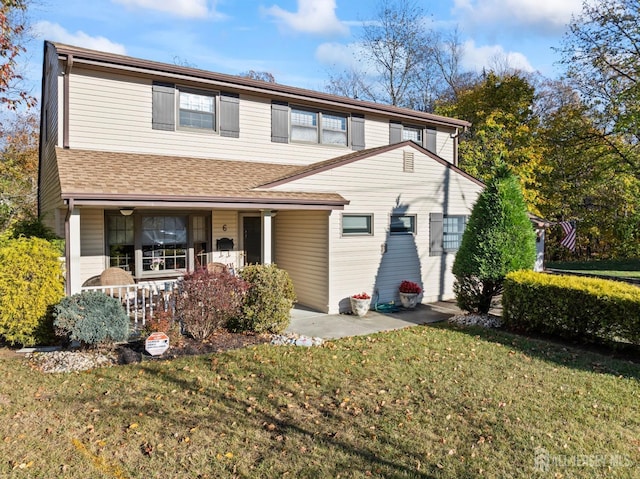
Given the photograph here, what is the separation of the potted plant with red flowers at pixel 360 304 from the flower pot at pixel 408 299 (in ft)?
4.48

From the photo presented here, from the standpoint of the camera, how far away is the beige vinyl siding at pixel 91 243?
9141 mm

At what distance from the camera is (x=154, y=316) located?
711 centimetres

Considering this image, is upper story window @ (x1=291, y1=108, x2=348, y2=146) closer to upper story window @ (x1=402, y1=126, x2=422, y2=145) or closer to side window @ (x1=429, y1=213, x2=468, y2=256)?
upper story window @ (x1=402, y1=126, x2=422, y2=145)

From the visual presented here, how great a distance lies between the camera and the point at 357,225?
1040 centimetres

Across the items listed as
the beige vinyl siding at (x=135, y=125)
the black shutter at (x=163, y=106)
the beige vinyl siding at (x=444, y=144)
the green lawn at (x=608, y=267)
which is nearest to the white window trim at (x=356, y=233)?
the beige vinyl siding at (x=135, y=125)

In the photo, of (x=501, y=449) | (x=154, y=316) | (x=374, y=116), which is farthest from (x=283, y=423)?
(x=374, y=116)

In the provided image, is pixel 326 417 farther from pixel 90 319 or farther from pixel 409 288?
pixel 409 288

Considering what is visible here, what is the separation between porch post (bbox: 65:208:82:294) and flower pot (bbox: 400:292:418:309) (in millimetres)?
7472

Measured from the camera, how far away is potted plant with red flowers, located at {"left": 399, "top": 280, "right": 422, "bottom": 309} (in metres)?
10.8

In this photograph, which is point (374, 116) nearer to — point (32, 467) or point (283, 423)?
point (283, 423)

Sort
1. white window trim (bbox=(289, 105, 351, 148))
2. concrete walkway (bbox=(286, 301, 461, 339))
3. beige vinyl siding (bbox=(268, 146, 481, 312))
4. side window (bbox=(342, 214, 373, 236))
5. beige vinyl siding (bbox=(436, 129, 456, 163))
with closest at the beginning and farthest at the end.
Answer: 1. concrete walkway (bbox=(286, 301, 461, 339))
2. beige vinyl siding (bbox=(268, 146, 481, 312))
3. side window (bbox=(342, 214, 373, 236))
4. white window trim (bbox=(289, 105, 351, 148))
5. beige vinyl siding (bbox=(436, 129, 456, 163))

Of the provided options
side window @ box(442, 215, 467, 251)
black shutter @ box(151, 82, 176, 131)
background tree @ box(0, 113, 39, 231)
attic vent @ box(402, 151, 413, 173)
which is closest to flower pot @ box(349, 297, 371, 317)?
side window @ box(442, 215, 467, 251)

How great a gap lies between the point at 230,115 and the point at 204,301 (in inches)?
230

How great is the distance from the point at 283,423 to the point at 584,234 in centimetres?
2420
